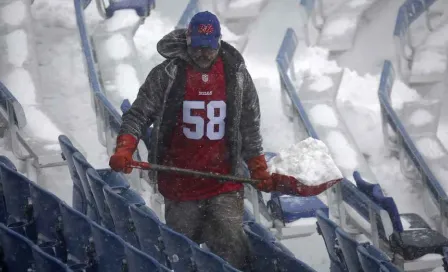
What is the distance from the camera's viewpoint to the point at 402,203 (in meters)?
5.78

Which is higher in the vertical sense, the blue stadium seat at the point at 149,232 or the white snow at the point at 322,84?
the white snow at the point at 322,84

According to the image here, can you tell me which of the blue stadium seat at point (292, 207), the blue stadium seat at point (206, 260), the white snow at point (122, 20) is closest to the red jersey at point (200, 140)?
the blue stadium seat at point (206, 260)

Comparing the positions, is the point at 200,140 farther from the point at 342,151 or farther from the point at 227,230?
the point at 342,151

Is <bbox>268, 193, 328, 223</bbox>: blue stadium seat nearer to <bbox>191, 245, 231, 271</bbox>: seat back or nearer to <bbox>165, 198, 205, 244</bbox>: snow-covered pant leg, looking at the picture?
<bbox>165, 198, 205, 244</bbox>: snow-covered pant leg

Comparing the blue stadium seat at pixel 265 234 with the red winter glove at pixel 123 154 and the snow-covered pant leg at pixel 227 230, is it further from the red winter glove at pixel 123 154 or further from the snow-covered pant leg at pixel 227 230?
the red winter glove at pixel 123 154

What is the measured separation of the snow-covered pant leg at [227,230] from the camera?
11.3ft

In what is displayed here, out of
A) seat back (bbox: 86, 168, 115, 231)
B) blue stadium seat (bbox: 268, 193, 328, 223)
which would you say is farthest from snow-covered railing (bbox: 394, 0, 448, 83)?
seat back (bbox: 86, 168, 115, 231)

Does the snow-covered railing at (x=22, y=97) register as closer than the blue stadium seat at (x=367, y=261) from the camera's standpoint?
No

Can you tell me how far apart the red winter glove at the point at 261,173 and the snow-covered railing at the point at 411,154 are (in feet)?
7.37

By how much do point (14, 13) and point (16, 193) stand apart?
3.37 meters

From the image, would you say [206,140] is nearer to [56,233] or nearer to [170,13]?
[56,233]

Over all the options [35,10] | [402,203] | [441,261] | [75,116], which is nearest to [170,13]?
[35,10]

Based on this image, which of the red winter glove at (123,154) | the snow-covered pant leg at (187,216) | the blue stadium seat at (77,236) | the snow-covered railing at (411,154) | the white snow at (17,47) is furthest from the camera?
the white snow at (17,47)

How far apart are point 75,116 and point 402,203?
2.55m
